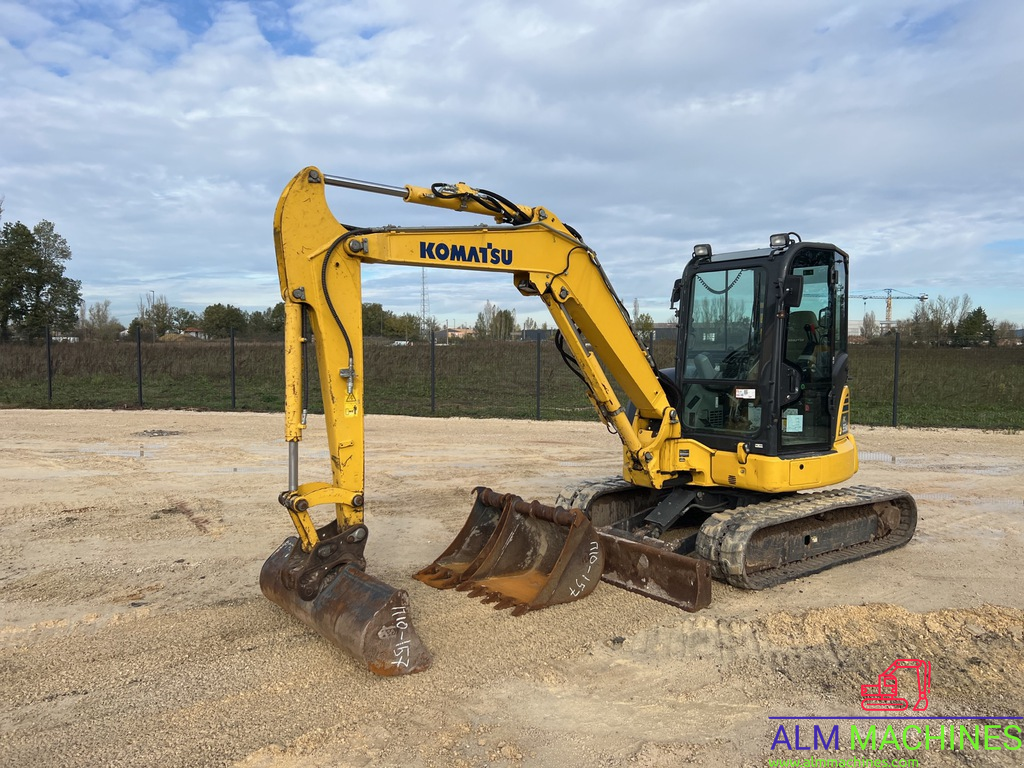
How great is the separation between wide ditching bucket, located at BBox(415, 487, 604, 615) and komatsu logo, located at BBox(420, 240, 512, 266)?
1.93m

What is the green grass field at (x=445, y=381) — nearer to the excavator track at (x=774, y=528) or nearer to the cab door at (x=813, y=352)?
the excavator track at (x=774, y=528)

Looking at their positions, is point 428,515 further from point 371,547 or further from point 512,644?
point 512,644

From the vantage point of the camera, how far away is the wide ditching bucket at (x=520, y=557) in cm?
533

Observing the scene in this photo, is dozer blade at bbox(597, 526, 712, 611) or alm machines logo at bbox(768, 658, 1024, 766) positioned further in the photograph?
dozer blade at bbox(597, 526, 712, 611)

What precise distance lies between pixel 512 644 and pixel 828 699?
183cm

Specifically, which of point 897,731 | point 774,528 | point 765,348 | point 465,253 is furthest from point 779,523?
point 465,253

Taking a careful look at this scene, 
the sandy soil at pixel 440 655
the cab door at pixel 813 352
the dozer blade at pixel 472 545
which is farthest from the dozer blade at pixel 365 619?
the cab door at pixel 813 352

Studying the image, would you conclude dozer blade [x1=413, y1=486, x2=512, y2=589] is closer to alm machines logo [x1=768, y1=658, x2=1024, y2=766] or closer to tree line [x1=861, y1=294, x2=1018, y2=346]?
alm machines logo [x1=768, y1=658, x2=1024, y2=766]

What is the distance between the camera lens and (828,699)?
4090 mm

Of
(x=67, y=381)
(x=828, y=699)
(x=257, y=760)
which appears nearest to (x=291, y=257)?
(x=257, y=760)

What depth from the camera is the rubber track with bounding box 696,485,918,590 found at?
5.69 m

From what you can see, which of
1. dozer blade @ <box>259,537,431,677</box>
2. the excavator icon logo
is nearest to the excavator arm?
dozer blade @ <box>259,537,431,677</box>

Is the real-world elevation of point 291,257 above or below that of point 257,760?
above

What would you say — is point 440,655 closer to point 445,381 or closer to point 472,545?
point 472,545
